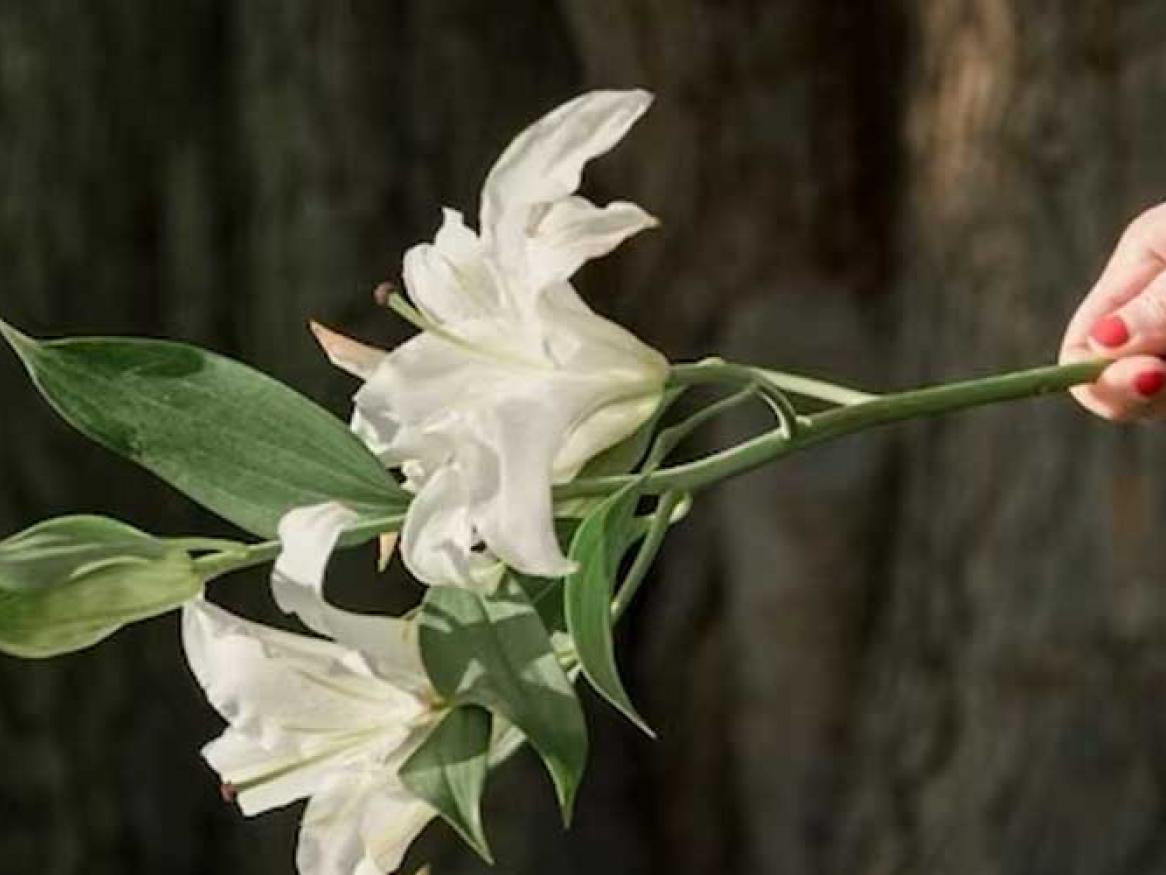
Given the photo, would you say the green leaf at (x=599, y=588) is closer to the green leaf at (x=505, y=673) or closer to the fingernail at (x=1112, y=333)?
the green leaf at (x=505, y=673)

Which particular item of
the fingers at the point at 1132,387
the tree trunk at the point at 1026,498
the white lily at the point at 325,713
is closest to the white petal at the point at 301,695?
the white lily at the point at 325,713

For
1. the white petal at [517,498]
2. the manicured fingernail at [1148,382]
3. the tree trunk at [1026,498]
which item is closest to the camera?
the white petal at [517,498]

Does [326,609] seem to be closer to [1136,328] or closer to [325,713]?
[325,713]

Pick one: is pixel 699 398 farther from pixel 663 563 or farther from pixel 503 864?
pixel 503 864

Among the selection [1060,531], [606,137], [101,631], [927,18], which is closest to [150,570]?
[101,631]

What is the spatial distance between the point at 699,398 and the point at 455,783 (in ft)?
5.92

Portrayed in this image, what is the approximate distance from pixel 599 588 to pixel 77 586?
0.12 m

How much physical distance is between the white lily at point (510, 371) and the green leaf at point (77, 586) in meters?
0.05

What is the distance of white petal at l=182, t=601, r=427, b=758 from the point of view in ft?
2.18

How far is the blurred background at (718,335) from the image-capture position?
2.21 m

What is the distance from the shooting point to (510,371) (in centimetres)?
67

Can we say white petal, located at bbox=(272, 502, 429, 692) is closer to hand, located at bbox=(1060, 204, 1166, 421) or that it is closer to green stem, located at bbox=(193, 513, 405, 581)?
green stem, located at bbox=(193, 513, 405, 581)

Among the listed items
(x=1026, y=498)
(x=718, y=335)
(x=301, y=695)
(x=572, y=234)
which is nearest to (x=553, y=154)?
(x=572, y=234)

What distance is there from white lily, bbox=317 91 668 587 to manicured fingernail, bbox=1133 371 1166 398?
0.59 feet
